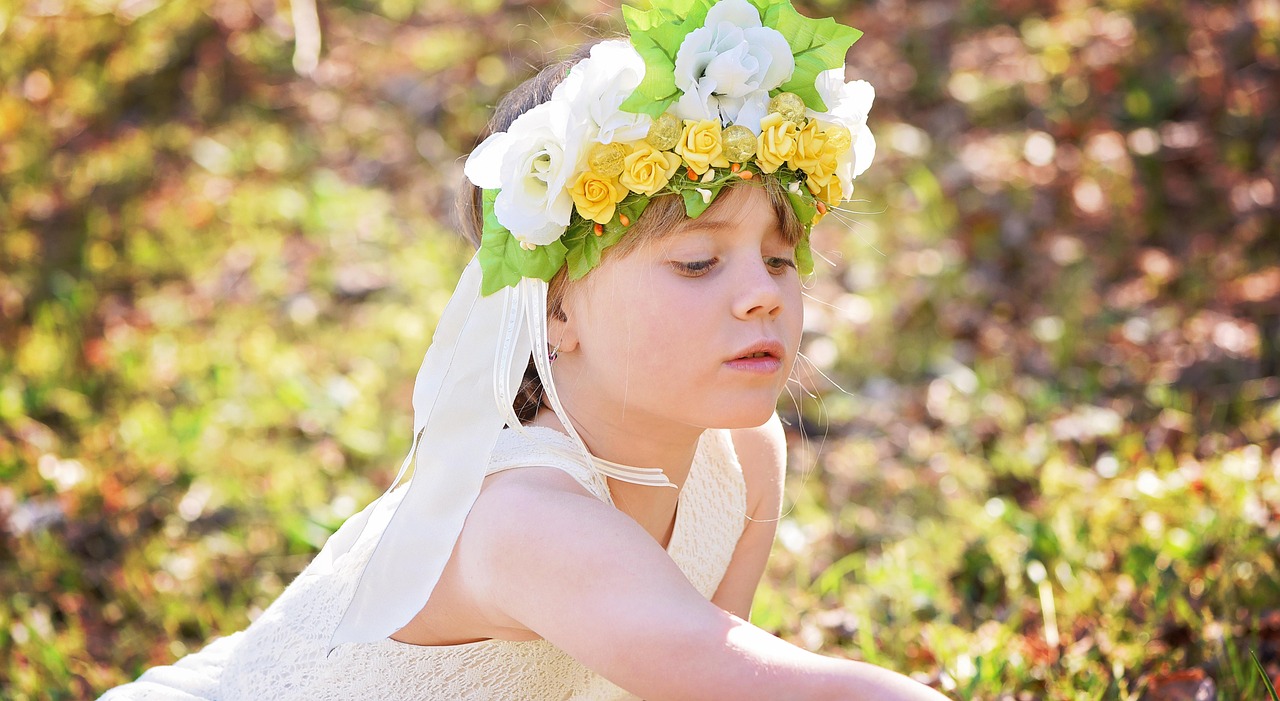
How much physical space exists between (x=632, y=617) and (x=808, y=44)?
37.1 inches

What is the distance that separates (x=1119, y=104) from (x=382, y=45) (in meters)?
4.40

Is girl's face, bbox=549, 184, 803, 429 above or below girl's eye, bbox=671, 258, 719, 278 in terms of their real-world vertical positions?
below

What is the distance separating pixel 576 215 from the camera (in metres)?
1.88

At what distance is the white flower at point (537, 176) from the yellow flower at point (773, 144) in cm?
27

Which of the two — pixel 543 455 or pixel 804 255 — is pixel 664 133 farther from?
pixel 543 455

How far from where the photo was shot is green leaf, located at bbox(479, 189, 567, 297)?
6.18 ft

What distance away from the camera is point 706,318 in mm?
1782

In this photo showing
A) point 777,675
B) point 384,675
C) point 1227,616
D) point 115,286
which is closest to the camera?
point 777,675

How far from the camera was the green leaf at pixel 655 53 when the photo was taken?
5.93 feet

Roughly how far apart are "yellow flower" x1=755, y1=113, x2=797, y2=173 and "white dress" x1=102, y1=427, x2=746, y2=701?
539 mm

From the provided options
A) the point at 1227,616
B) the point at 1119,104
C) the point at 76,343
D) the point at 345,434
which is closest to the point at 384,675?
the point at 1227,616

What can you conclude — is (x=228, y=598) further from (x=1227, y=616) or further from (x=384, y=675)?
(x=1227, y=616)

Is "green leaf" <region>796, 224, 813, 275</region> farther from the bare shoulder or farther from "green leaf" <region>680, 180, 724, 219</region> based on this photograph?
the bare shoulder

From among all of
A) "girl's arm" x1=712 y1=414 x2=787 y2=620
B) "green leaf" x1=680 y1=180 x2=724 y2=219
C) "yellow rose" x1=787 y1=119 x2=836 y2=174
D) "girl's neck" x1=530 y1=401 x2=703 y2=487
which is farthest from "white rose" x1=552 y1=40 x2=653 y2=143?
"girl's arm" x1=712 y1=414 x2=787 y2=620
